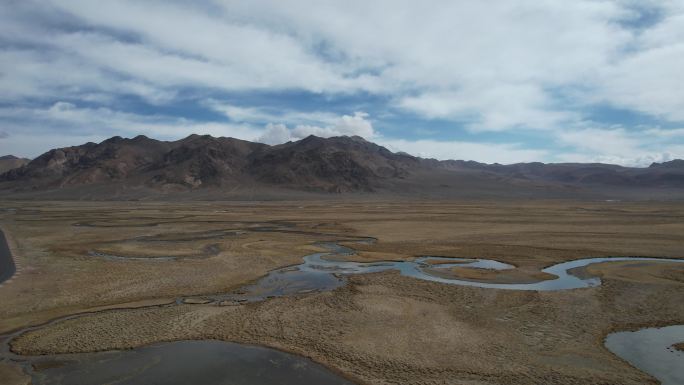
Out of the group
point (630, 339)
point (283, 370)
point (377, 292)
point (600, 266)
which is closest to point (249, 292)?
point (377, 292)

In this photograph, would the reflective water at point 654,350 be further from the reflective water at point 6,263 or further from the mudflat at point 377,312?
the reflective water at point 6,263

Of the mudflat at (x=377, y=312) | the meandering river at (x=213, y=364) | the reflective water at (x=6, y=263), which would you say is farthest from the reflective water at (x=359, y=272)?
the reflective water at (x=6, y=263)

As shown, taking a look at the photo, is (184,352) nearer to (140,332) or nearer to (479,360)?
(140,332)

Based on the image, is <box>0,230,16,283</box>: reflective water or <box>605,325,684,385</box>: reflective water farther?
<box>0,230,16,283</box>: reflective water

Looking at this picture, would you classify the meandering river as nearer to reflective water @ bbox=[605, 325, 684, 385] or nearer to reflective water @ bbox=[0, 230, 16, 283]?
reflective water @ bbox=[605, 325, 684, 385]

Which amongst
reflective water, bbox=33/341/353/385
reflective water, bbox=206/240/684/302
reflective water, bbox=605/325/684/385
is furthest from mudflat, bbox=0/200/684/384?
reflective water, bbox=206/240/684/302

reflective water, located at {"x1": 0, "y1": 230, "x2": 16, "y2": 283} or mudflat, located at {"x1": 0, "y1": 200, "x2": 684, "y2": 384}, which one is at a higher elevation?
mudflat, located at {"x1": 0, "y1": 200, "x2": 684, "y2": 384}

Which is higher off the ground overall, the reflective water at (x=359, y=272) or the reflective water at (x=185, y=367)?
the reflective water at (x=359, y=272)
